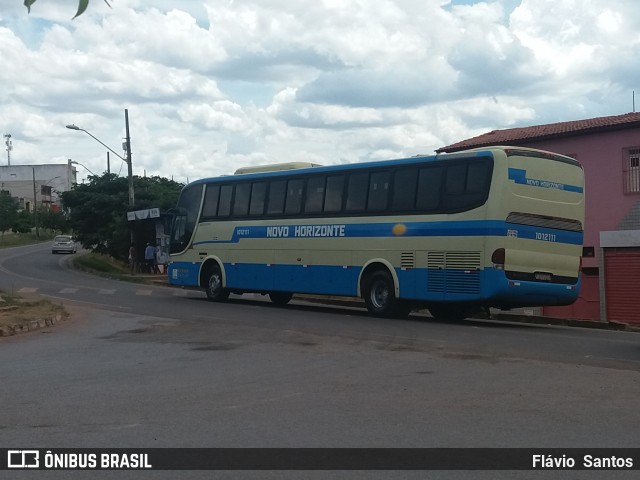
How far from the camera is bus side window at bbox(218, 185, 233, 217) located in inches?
993

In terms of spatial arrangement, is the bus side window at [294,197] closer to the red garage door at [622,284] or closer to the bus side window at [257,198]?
the bus side window at [257,198]

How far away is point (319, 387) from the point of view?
10.4 m

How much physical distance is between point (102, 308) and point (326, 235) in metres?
6.44

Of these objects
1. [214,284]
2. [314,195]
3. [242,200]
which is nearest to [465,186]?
[314,195]

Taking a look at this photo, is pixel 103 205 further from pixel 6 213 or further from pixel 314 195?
pixel 6 213

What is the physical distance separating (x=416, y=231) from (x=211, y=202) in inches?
332

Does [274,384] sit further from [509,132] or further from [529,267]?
[509,132]

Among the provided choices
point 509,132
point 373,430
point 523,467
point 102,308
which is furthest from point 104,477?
point 509,132

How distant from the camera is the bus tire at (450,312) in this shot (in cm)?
2078

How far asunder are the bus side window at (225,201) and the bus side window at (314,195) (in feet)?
11.2

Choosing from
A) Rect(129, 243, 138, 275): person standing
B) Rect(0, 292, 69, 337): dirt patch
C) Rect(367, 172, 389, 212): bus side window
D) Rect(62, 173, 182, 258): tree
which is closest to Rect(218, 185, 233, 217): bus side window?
Rect(0, 292, 69, 337): dirt patch

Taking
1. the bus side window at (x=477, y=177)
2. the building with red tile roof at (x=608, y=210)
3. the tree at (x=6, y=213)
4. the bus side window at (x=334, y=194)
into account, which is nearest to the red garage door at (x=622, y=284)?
the building with red tile roof at (x=608, y=210)

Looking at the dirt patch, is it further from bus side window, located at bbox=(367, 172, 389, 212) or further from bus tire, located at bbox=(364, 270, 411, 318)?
bus side window, located at bbox=(367, 172, 389, 212)

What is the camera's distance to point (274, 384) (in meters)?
10.7
